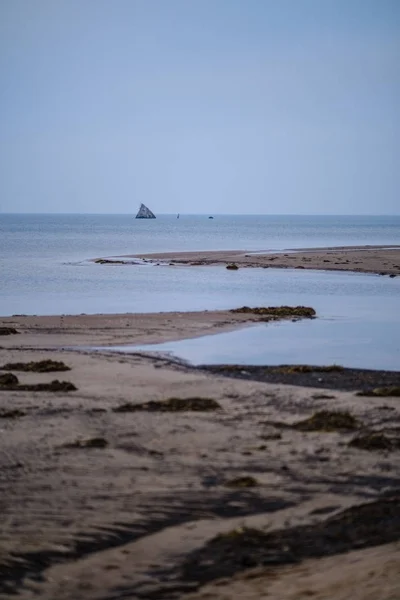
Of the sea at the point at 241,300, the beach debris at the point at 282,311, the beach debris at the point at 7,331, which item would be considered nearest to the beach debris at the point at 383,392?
the sea at the point at 241,300

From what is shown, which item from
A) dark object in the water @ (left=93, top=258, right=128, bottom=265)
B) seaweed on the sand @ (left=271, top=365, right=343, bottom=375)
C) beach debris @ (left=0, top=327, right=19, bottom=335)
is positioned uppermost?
dark object in the water @ (left=93, top=258, right=128, bottom=265)

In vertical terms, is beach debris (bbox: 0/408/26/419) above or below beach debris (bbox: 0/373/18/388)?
below

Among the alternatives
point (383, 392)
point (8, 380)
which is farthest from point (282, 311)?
point (8, 380)

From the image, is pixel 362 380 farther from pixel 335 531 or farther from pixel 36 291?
pixel 36 291

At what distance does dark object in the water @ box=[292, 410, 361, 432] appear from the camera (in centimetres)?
1316

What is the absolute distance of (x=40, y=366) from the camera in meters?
18.4

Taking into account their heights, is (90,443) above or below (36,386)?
below

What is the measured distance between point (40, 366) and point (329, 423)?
7.42m

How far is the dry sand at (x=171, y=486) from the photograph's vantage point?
771 cm

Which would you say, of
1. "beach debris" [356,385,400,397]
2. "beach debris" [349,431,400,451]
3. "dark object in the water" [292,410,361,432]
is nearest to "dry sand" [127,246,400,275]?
"beach debris" [356,385,400,397]

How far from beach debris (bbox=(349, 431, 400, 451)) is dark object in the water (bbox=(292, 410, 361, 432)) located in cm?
74

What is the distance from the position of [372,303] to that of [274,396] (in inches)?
858

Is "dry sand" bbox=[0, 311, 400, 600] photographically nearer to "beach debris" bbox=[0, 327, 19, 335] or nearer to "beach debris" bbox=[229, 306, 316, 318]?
"beach debris" bbox=[0, 327, 19, 335]

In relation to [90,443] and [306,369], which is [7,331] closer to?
[306,369]
